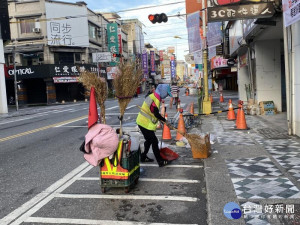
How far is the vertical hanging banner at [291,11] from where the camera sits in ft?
22.2

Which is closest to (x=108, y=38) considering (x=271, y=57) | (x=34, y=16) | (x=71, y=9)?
(x=71, y=9)

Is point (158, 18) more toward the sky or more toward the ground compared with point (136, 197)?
more toward the sky

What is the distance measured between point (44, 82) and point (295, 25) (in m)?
39.5

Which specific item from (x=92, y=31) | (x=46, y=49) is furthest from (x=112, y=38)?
(x=46, y=49)

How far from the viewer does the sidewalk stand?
12.9 ft

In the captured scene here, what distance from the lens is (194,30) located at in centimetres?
1856

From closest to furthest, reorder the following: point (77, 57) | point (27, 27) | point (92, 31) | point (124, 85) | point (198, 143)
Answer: point (124, 85) < point (198, 143) < point (27, 27) < point (77, 57) < point (92, 31)

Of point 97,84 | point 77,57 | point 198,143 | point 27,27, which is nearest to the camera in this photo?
point 97,84

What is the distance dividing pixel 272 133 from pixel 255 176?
175 inches

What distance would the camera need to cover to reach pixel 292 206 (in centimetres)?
399

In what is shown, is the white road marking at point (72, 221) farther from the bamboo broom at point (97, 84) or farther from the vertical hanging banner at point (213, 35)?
the vertical hanging banner at point (213, 35)

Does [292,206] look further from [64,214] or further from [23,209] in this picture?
[23,209]

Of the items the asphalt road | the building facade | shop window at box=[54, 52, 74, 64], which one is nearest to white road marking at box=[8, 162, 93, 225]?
the asphalt road

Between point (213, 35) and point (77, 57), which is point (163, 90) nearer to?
point (213, 35)
